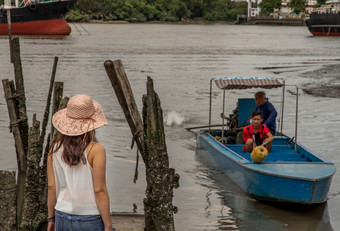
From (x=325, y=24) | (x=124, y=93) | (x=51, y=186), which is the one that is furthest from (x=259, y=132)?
(x=325, y=24)

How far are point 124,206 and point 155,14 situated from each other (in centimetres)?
15756

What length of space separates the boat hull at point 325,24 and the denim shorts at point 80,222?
78.8 metres

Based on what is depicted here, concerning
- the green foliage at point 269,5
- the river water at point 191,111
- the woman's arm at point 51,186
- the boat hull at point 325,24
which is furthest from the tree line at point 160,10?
the woman's arm at point 51,186

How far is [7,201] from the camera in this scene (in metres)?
7.45

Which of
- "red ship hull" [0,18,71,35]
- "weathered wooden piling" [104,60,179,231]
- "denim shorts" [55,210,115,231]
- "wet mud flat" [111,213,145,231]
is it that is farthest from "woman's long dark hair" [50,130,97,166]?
"red ship hull" [0,18,71,35]

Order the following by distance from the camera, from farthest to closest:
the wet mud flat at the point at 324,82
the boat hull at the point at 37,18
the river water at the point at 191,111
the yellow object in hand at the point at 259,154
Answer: the boat hull at the point at 37,18 < the wet mud flat at the point at 324,82 < the river water at the point at 191,111 < the yellow object in hand at the point at 259,154

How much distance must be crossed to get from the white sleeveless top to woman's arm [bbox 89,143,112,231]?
0.05 m

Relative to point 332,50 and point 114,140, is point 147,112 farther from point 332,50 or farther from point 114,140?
point 332,50

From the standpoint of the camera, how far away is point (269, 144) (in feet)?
39.5

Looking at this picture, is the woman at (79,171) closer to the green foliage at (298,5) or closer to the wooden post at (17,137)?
the wooden post at (17,137)

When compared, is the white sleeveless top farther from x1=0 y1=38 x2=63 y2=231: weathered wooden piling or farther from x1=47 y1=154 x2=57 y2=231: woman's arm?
x1=0 y1=38 x2=63 y2=231: weathered wooden piling

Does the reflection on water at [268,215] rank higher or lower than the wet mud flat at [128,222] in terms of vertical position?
lower

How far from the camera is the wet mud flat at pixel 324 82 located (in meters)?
28.8

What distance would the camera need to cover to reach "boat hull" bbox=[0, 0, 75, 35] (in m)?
67.4
